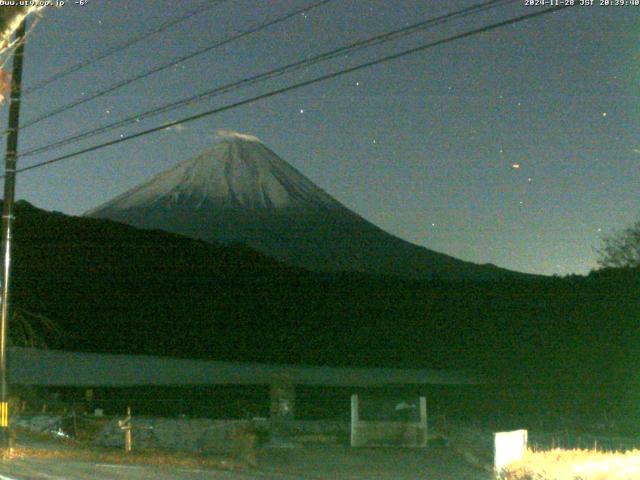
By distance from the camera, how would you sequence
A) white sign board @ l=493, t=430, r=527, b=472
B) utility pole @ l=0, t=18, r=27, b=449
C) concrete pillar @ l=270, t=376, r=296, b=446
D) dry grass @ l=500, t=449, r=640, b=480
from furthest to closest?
concrete pillar @ l=270, t=376, r=296, b=446
utility pole @ l=0, t=18, r=27, b=449
white sign board @ l=493, t=430, r=527, b=472
dry grass @ l=500, t=449, r=640, b=480

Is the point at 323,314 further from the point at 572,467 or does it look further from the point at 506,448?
the point at 572,467

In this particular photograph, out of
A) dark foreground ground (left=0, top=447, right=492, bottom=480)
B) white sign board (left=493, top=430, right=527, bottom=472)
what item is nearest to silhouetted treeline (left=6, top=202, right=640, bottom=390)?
dark foreground ground (left=0, top=447, right=492, bottom=480)

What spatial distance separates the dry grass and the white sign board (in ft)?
0.54

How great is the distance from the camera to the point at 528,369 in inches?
1969

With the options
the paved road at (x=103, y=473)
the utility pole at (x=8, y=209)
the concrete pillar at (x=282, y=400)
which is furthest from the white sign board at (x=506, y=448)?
the utility pole at (x=8, y=209)

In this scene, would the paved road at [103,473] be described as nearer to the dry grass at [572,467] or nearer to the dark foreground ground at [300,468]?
the dark foreground ground at [300,468]

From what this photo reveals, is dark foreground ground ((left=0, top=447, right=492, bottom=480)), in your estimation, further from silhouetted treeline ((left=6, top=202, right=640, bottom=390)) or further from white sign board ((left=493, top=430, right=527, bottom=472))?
silhouetted treeline ((left=6, top=202, right=640, bottom=390))

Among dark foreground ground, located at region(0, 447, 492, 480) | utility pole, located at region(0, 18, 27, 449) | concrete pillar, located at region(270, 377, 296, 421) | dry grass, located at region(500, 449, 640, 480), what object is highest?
utility pole, located at region(0, 18, 27, 449)

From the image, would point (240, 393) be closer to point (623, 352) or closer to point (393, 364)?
point (393, 364)

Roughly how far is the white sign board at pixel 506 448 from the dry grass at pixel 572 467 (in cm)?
16

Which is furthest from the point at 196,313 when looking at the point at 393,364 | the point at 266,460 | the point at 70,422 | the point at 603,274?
the point at 266,460

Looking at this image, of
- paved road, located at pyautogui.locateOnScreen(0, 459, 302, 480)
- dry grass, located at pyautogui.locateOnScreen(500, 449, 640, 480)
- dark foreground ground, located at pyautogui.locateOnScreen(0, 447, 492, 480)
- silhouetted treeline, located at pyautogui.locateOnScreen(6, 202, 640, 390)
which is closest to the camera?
dry grass, located at pyautogui.locateOnScreen(500, 449, 640, 480)

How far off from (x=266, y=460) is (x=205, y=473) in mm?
2480

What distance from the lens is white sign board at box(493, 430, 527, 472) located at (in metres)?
13.9
